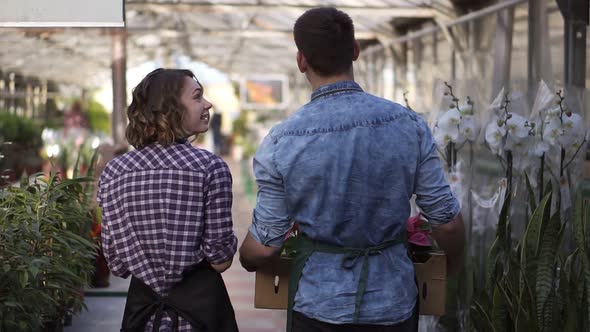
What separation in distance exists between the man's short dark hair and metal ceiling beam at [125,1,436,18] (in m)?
7.58

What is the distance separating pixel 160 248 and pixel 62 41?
1512 cm

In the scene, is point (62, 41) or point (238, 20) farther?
point (62, 41)

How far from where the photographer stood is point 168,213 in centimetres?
221

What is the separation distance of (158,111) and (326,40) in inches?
19.6

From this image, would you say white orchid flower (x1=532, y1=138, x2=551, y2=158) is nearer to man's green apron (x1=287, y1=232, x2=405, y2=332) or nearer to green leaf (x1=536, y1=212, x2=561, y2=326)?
green leaf (x1=536, y1=212, x2=561, y2=326)

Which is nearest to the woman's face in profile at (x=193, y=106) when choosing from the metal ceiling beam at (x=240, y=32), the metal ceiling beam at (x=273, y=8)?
the metal ceiling beam at (x=273, y=8)

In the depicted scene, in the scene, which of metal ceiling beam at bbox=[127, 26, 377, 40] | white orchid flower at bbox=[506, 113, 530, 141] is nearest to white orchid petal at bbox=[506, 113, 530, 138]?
white orchid flower at bbox=[506, 113, 530, 141]

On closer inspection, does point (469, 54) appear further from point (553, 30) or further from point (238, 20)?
point (238, 20)

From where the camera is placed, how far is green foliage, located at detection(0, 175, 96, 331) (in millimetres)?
2982

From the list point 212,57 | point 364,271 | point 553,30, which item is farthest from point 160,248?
point 212,57

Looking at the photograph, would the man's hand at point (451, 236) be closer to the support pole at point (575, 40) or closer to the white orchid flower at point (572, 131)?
the white orchid flower at point (572, 131)

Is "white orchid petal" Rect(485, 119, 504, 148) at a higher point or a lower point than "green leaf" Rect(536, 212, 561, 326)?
higher

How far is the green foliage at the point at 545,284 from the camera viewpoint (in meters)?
2.95

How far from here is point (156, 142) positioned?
7.50 ft
